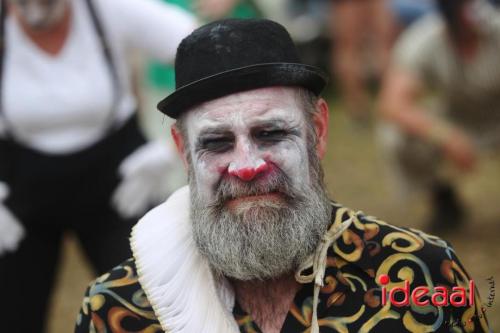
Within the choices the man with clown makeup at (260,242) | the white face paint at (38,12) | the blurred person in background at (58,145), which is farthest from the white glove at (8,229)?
the man with clown makeup at (260,242)

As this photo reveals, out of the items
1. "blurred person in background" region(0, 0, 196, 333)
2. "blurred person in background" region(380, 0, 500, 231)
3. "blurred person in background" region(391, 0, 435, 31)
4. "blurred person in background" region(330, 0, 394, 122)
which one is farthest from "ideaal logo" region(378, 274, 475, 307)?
"blurred person in background" region(391, 0, 435, 31)

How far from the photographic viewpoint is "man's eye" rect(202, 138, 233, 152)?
239 cm

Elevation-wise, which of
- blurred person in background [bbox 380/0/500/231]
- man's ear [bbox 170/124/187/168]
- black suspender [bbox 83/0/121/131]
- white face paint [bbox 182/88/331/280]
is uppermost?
blurred person in background [bbox 380/0/500/231]

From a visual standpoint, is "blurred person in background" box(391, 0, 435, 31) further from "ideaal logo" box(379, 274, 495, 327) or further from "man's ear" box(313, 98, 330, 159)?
"ideaal logo" box(379, 274, 495, 327)

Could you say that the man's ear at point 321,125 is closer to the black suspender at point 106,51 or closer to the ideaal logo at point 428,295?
the ideaal logo at point 428,295

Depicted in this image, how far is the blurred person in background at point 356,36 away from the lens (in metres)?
8.24

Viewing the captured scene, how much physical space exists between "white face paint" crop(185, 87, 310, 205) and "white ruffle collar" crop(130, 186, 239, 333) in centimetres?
14

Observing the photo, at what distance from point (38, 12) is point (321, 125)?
1456 mm

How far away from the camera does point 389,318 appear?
90.8 inches

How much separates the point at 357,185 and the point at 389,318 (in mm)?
4809

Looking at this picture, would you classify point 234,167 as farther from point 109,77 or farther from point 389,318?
point 109,77

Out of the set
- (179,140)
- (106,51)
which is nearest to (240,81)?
(179,140)

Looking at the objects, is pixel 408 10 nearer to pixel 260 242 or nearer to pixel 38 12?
pixel 38 12

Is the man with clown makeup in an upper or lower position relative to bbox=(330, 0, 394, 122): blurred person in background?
lower
